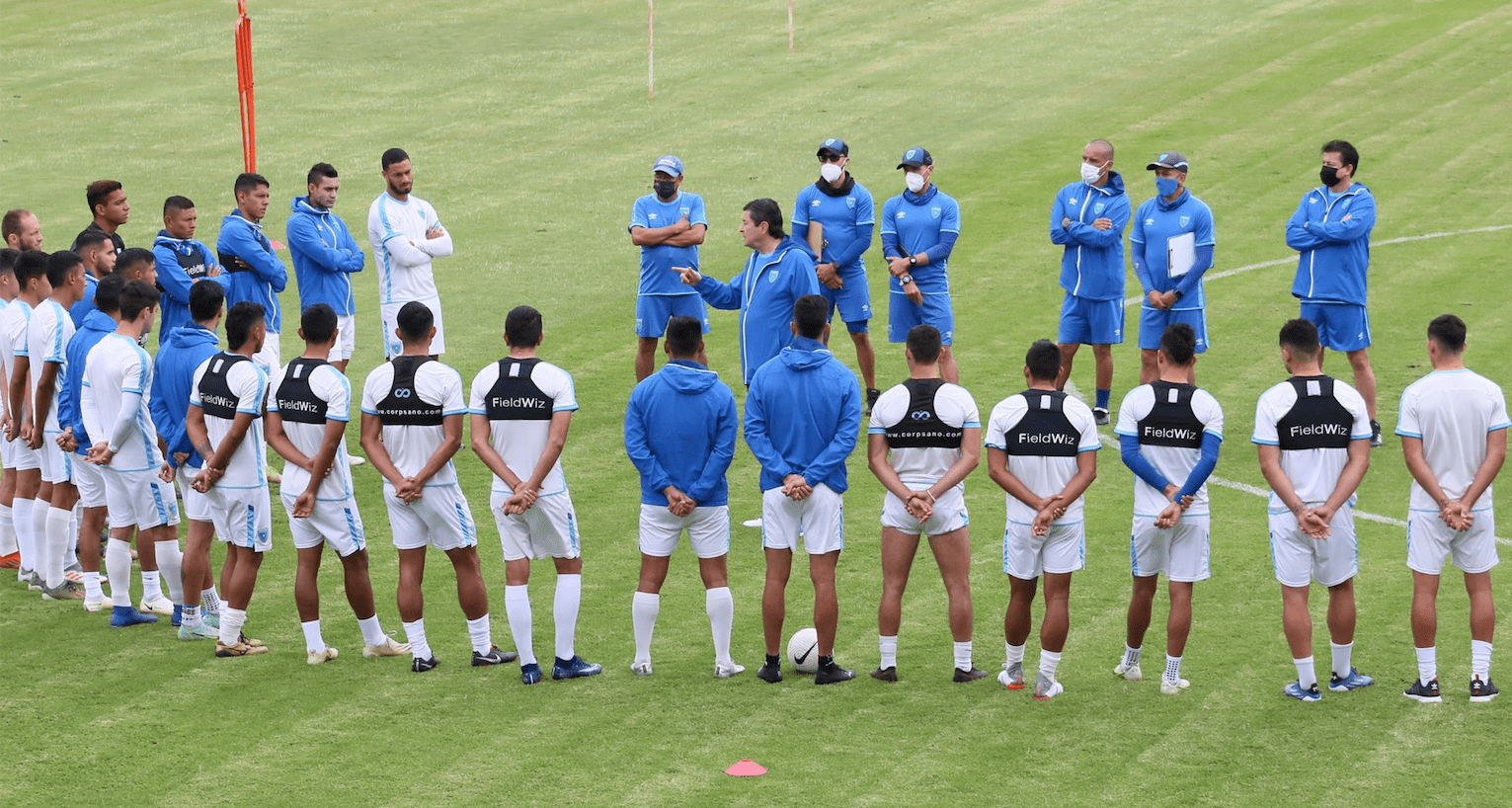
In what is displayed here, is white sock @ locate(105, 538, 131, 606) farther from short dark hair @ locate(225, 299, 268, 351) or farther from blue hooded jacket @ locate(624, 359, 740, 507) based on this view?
blue hooded jacket @ locate(624, 359, 740, 507)

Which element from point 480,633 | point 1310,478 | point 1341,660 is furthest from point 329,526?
point 1341,660

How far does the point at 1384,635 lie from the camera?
32.2 ft

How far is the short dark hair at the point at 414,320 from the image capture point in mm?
9094

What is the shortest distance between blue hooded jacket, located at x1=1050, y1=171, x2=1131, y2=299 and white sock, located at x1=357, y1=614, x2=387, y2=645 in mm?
6842

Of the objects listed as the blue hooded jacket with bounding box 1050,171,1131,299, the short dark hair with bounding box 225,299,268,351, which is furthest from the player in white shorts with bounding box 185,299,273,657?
the blue hooded jacket with bounding box 1050,171,1131,299

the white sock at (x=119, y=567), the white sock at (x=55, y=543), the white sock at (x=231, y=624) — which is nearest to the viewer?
the white sock at (x=231, y=624)

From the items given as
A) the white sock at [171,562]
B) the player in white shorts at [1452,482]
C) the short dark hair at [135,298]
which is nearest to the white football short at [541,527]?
the white sock at [171,562]

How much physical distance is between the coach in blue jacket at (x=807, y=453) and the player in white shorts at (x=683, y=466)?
0.71 feet

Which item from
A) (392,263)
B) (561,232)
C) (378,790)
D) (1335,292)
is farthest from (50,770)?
(561,232)

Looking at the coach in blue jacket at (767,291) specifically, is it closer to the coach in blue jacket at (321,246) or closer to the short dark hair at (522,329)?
the short dark hair at (522,329)

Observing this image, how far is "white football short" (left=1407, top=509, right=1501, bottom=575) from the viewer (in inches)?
345

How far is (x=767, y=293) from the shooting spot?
11852 mm

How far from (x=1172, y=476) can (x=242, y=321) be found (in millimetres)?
5290

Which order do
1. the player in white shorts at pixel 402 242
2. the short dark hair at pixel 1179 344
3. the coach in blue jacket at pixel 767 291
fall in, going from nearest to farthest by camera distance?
the short dark hair at pixel 1179 344
the coach in blue jacket at pixel 767 291
the player in white shorts at pixel 402 242
